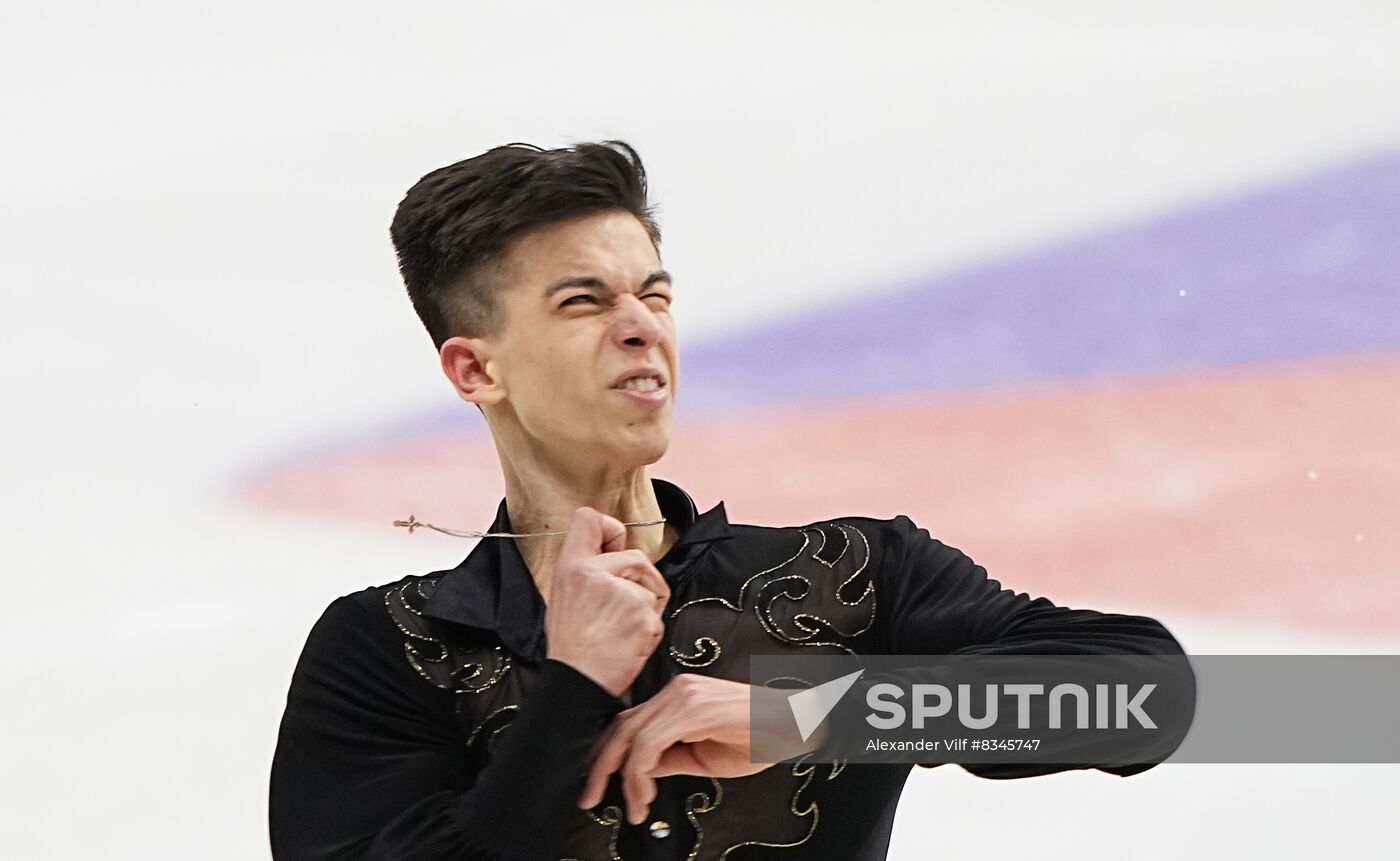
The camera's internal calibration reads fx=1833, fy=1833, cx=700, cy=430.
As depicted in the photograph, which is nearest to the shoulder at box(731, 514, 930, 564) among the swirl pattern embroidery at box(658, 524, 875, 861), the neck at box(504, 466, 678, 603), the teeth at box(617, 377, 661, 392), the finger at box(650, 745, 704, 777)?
the swirl pattern embroidery at box(658, 524, 875, 861)

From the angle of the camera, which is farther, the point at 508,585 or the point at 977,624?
the point at 508,585

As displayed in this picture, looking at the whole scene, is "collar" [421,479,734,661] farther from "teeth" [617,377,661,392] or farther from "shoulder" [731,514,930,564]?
"teeth" [617,377,661,392]

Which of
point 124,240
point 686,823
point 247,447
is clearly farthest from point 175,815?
point 686,823

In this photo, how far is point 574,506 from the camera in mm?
2340

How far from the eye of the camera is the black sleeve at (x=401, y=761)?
6.48ft

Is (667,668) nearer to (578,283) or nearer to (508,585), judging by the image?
(508,585)

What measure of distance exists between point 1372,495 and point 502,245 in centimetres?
204

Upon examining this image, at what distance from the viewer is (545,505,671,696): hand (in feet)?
6.58

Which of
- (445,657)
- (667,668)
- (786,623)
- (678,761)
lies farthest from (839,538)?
(445,657)

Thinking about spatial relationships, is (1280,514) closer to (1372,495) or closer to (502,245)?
(1372,495)

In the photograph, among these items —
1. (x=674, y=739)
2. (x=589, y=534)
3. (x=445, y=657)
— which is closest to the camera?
(x=674, y=739)

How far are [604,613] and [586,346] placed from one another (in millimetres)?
383

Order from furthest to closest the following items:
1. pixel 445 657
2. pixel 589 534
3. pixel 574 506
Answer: pixel 574 506
pixel 445 657
pixel 589 534

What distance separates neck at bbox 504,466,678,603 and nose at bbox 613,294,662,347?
0.17 metres
